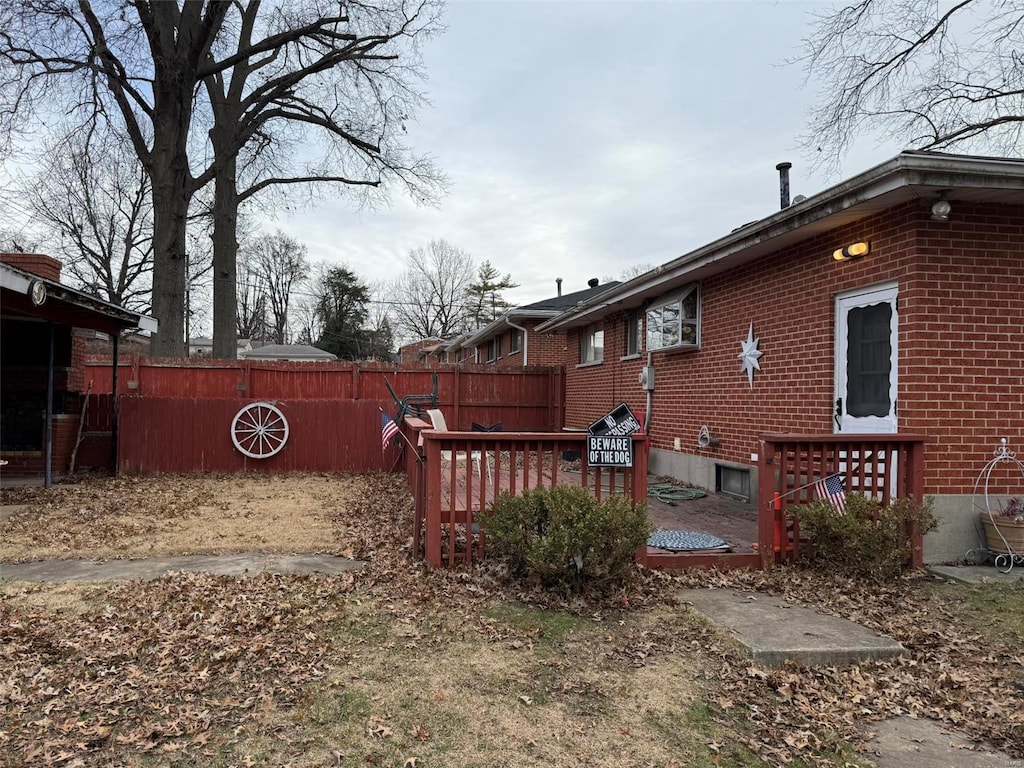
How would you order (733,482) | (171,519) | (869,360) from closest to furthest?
(869,360) < (171,519) < (733,482)

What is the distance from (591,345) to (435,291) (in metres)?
36.3

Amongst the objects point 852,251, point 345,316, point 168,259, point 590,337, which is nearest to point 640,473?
point 852,251

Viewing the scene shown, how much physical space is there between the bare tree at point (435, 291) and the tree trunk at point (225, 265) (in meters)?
31.1

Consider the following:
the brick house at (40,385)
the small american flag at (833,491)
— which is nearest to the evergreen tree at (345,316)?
the brick house at (40,385)

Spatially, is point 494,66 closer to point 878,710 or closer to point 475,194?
point 878,710

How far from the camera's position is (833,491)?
4551mm

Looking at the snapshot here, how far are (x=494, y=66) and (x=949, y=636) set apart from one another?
1107cm

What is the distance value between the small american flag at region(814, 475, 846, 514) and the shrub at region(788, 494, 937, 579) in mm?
104

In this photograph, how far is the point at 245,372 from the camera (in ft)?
41.7

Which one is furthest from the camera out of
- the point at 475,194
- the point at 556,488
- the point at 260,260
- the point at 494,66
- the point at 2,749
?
the point at 260,260

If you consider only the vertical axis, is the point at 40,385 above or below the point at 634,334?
below

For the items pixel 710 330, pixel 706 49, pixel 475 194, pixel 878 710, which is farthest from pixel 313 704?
pixel 475 194

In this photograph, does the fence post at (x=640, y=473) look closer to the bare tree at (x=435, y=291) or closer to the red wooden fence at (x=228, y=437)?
the red wooden fence at (x=228, y=437)

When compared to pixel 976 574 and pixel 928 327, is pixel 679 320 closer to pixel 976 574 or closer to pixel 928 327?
pixel 928 327
